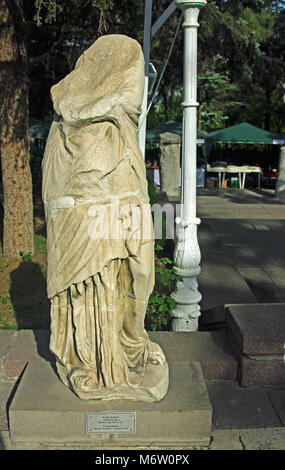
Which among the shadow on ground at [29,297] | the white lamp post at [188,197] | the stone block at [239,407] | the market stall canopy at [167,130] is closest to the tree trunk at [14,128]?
the shadow on ground at [29,297]

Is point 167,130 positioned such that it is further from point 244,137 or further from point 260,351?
point 260,351

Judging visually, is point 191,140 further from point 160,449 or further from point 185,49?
point 160,449

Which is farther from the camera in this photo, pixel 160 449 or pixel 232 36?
A: pixel 232 36

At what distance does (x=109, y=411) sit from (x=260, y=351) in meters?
1.36

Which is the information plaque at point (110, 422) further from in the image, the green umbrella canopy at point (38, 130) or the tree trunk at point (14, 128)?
the green umbrella canopy at point (38, 130)

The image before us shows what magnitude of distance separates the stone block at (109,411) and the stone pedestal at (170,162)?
462 inches

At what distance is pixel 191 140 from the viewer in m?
4.65

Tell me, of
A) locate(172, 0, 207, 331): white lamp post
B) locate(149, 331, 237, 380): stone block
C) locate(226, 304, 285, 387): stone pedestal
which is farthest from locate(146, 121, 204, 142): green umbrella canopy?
locate(226, 304, 285, 387): stone pedestal

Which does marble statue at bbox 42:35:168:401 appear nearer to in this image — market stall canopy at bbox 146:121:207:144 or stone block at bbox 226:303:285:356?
stone block at bbox 226:303:285:356

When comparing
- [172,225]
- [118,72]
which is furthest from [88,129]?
[172,225]

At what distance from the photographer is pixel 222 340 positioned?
13.7 feet

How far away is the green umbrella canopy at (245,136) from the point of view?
1797cm
